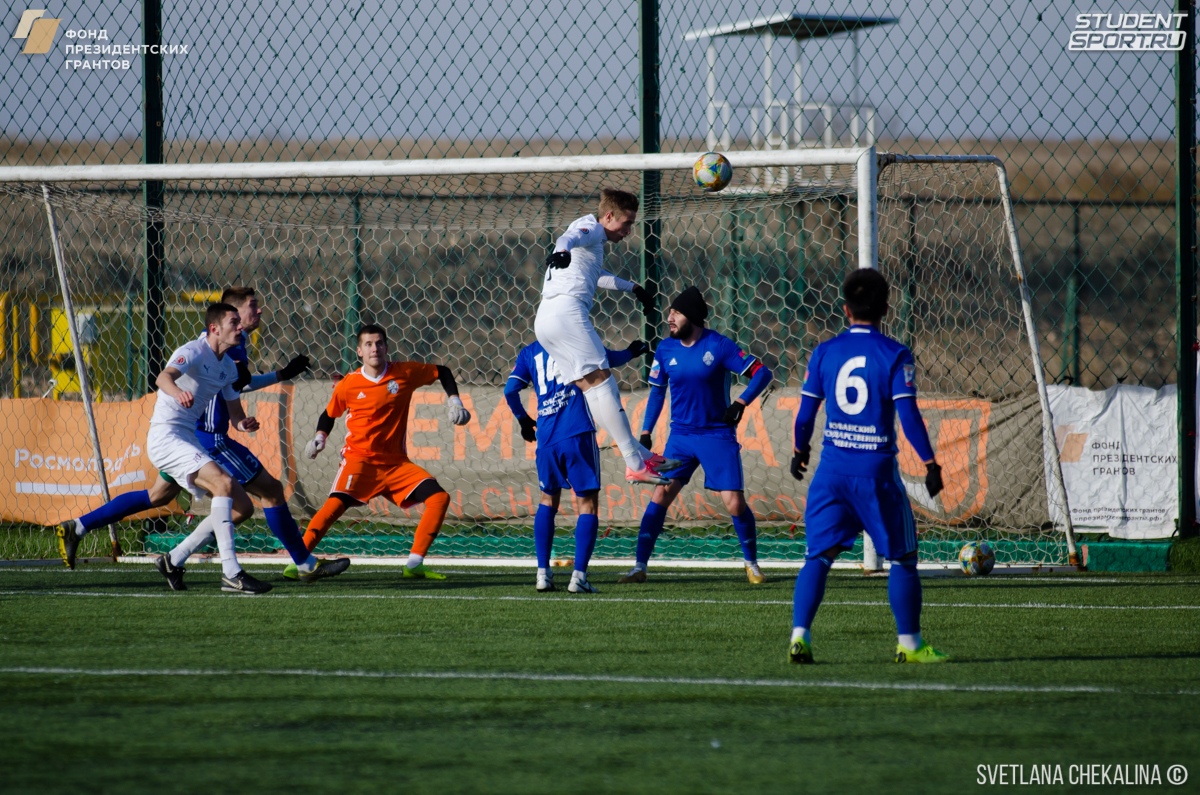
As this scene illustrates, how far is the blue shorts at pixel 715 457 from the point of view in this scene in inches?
373

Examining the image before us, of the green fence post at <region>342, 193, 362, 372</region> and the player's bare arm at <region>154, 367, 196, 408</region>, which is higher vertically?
the green fence post at <region>342, 193, 362, 372</region>

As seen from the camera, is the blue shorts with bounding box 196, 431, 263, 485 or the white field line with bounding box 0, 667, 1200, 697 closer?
the white field line with bounding box 0, 667, 1200, 697

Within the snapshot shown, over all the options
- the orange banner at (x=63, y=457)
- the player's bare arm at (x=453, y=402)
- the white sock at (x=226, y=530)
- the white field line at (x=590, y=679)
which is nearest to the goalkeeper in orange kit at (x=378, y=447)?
the player's bare arm at (x=453, y=402)

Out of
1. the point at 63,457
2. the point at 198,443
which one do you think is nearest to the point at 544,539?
the point at 198,443

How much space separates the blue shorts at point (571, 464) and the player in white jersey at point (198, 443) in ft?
5.92

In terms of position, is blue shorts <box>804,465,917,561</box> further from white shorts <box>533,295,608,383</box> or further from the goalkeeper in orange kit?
the goalkeeper in orange kit

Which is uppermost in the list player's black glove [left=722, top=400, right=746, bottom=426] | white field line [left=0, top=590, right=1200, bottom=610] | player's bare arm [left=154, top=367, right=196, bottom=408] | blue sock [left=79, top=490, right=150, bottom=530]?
player's bare arm [left=154, top=367, right=196, bottom=408]

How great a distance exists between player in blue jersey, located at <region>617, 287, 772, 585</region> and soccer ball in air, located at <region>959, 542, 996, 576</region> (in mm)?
1463

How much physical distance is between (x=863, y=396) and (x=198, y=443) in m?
4.79

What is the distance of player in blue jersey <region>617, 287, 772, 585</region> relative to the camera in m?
9.48

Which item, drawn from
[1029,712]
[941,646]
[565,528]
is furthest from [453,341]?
[1029,712]

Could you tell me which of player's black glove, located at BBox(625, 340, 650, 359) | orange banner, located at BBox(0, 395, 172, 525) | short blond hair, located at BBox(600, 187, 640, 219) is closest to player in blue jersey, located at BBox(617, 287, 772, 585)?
player's black glove, located at BBox(625, 340, 650, 359)

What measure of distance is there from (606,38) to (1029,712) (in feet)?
27.1

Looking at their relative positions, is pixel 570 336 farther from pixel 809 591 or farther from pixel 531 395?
pixel 531 395
